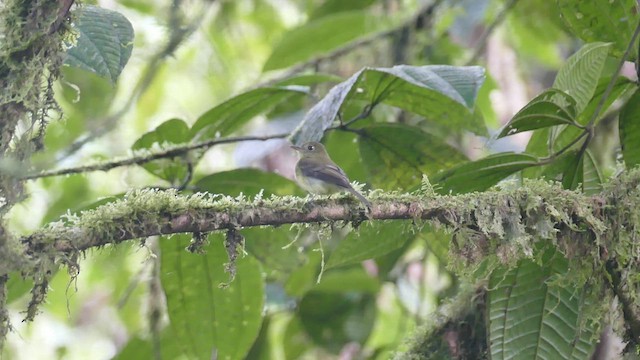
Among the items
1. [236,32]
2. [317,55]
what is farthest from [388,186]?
[236,32]

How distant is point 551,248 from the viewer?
6.85 feet

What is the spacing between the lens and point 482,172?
218cm

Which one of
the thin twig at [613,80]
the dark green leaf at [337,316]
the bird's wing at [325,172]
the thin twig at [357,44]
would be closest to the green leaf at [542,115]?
the thin twig at [613,80]

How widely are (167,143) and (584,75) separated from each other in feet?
3.84

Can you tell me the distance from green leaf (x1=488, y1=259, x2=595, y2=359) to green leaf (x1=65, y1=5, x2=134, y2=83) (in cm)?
102

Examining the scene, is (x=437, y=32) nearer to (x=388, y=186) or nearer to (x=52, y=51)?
(x=388, y=186)

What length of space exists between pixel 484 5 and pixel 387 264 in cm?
120

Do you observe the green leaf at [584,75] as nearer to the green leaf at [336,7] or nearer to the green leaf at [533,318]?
the green leaf at [533,318]

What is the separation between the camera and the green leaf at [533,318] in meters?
2.05

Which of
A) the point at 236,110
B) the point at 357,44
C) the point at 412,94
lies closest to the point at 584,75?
the point at 412,94

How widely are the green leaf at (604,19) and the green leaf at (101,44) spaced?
111 cm

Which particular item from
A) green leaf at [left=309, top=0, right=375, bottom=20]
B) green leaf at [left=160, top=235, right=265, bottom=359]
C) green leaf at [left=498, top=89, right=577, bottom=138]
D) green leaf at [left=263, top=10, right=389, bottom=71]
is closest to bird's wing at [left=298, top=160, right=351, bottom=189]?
green leaf at [left=160, top=235, right=265, bottom=359]

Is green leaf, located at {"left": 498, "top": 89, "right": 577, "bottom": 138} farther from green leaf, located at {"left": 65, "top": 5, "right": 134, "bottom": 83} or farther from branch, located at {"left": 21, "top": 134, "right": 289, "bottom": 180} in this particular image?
green leaf, located at {"left": 65, "top": 5, "right": 134, "bottom": 83}

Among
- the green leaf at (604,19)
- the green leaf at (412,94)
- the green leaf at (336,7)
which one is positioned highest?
the green leaf at (604,19)
